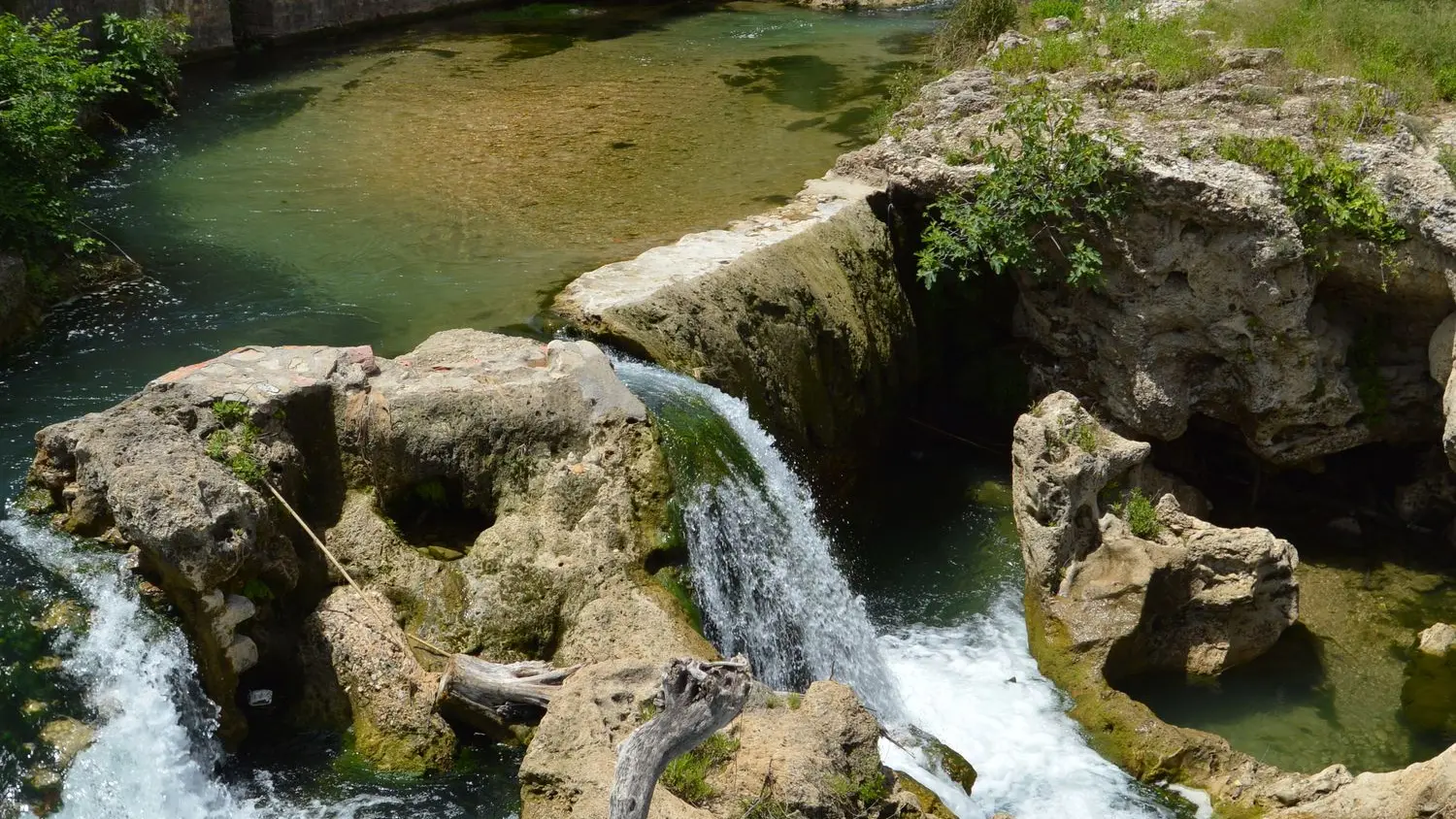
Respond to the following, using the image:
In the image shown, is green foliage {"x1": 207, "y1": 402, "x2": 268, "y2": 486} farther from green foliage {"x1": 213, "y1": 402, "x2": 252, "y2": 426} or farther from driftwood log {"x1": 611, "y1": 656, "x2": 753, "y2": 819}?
driftwood log {"x1": 611, "y1": 656, "x2": 753, "y2": 819}

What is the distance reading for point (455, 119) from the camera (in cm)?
1647

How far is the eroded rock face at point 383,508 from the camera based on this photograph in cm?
732

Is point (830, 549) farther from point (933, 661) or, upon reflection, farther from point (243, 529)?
point (243, 529)

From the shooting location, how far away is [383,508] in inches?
330

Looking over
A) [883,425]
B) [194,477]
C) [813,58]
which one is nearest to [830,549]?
[883,425]

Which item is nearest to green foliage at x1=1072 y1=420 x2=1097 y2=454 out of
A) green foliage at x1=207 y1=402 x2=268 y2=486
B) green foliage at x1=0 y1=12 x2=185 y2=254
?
green foliage at x1=207 y1=402 x2=268 y2=486

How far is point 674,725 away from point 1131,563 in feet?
19.4

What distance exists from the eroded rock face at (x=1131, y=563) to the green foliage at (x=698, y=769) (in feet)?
14.5

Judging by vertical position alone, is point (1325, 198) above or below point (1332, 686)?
above

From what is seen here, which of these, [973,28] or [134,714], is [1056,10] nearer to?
[973,28]

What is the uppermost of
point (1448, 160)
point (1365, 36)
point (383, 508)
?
point (1365, 36)

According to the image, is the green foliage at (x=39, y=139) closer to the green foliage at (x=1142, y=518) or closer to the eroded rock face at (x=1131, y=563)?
the eroded rock face at (x=1131, y=563)

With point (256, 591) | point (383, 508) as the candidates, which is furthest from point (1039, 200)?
point (256, 591)

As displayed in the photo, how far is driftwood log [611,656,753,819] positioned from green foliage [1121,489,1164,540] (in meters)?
5.89
